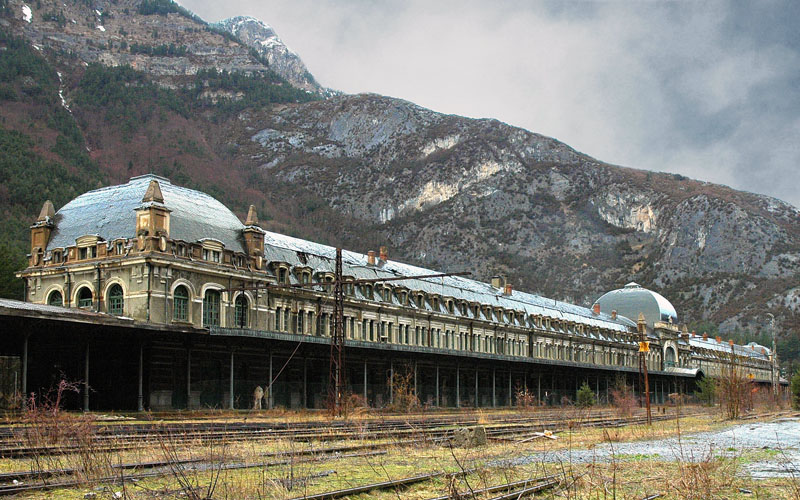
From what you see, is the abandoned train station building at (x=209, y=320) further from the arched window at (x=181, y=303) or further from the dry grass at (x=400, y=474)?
the dry grass at (x=400, y=474)

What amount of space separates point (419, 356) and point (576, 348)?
4687 centimetres

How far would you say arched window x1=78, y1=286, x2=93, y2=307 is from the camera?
49.3 m

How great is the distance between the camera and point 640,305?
396 feet

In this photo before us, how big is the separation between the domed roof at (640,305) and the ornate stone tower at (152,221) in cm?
8648

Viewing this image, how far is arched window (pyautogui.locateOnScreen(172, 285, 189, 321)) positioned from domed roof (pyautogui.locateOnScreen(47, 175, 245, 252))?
10.3ft

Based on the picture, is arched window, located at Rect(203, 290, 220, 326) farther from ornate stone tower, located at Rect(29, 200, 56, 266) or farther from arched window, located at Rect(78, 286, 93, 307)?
ornate stone tower, located at Rect(29, 200, 56, 266)

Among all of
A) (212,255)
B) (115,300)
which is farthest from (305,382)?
(115,300)

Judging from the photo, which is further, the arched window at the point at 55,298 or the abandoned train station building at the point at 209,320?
→ the arched window at the point at 55,298

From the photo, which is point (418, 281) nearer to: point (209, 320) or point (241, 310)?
point (241, 310)

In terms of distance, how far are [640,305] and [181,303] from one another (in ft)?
285

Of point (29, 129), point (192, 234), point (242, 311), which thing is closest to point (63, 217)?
point (192, 234)

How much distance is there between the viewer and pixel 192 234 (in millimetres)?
50344

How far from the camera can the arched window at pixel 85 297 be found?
4931 cm

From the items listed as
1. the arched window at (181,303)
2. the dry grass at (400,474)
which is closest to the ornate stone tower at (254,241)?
the arched window at (181,303)
